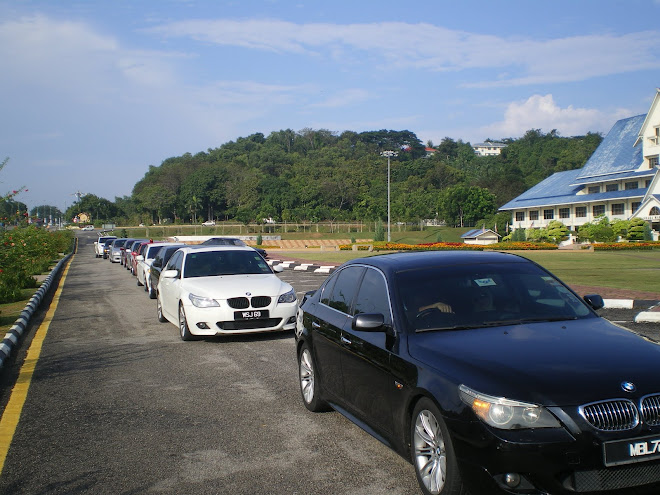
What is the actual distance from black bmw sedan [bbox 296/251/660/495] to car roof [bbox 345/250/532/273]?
2cm

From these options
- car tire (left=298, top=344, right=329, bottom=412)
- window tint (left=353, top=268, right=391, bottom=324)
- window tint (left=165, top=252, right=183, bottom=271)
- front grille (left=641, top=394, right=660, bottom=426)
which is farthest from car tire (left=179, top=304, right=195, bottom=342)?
front grille (left=641, top=394, right=660, bottom=426)

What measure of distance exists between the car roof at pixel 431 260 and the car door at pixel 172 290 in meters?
6.16

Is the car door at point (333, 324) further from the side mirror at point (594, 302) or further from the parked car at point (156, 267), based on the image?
the parked car at point (156, 267)

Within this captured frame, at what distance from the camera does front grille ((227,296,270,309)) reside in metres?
10.1

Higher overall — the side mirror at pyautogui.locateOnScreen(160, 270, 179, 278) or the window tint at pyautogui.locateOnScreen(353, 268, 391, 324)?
the window tint at pyautogui.locateOnScreen(353, 268, 391, 324)

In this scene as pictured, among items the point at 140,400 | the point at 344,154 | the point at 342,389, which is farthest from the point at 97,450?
the point at 344,154

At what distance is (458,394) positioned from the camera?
3.72 metres

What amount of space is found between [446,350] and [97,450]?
2992mm

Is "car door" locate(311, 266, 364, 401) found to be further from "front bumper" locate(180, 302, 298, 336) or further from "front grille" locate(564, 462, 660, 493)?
"front bumper" locate(180, 302, 298, 336)

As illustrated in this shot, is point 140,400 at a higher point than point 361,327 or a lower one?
lower

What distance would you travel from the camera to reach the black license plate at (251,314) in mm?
10078

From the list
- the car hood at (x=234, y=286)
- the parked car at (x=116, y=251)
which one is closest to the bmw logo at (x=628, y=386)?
the car hood at (x=234, y=286)

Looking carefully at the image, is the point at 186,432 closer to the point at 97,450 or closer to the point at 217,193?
the point at 97,450

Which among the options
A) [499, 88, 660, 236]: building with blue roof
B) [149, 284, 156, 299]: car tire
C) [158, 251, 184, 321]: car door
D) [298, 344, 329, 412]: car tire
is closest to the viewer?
[298, 344, 329, 412]: car tire
